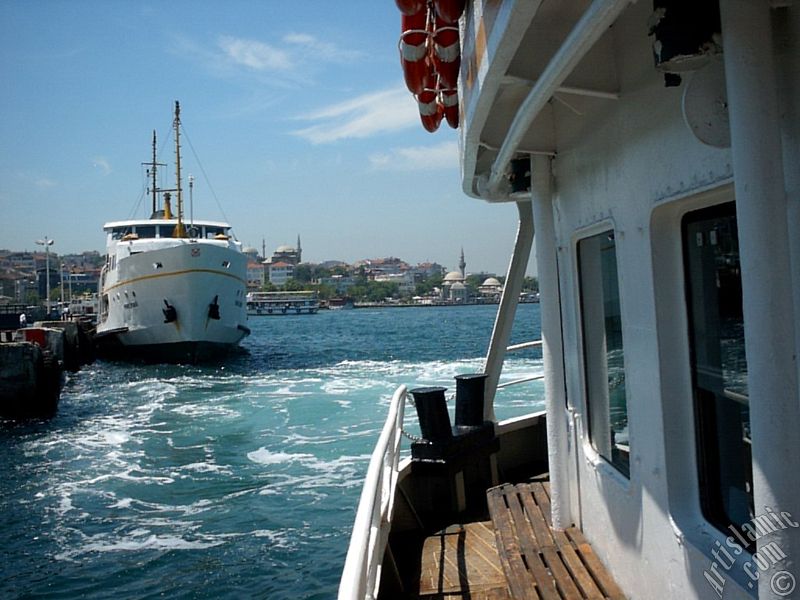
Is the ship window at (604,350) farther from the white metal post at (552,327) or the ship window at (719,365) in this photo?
the ship window at (719,365)

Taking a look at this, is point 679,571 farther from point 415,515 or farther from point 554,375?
point 415,515

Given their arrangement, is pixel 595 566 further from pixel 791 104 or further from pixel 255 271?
pixel 255 271

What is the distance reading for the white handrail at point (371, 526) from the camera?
203cm

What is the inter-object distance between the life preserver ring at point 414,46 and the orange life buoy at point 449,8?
0.27 metres

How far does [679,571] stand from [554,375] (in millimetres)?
1712

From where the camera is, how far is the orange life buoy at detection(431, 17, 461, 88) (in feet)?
12.3

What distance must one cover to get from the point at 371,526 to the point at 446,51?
2.49m

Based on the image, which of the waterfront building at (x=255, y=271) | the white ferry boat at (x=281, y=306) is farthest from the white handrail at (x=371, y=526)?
the waterfront building at (x=255, y=271)

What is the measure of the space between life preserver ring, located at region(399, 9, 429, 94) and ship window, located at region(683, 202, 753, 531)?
6.13ft

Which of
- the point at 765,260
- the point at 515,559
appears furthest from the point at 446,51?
the point at 515,559

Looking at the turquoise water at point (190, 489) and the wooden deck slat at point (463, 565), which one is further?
the turquoise water at point (190, 489)

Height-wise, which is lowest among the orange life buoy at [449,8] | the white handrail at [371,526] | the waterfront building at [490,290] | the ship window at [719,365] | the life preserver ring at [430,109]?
the white handrail at [371,526]

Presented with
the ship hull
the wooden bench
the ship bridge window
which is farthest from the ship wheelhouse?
the ship bridge window

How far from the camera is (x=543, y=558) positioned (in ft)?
12.6
